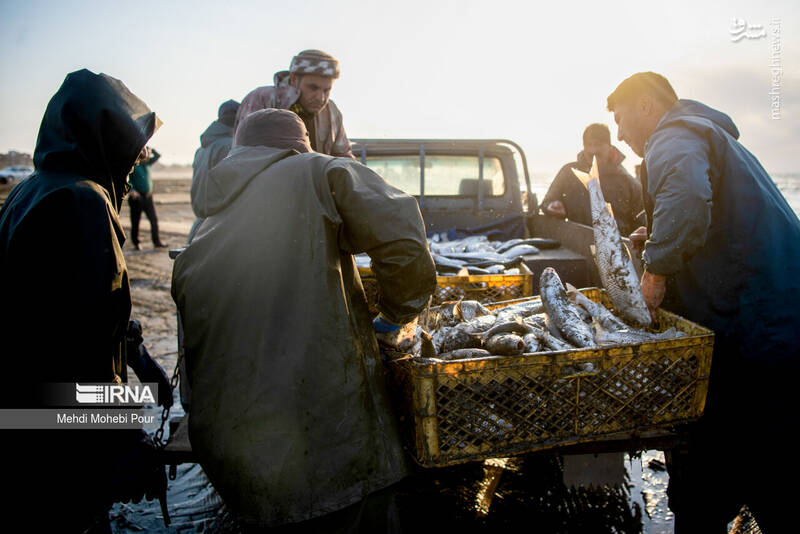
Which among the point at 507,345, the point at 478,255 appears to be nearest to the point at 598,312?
the point at 507,345

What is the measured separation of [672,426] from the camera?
7.11 ft

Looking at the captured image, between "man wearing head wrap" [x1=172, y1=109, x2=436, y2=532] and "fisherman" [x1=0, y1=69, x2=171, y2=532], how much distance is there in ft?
1.09

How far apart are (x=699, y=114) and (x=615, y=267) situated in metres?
0.91

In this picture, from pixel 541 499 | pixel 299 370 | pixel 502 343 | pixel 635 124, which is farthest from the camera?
pixel 541 499

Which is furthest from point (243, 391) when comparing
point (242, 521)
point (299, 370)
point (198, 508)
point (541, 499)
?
point (541, 499)

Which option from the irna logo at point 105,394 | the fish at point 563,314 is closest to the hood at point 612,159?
the fish at point 563,314

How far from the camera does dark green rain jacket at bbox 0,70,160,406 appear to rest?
1.95 metres

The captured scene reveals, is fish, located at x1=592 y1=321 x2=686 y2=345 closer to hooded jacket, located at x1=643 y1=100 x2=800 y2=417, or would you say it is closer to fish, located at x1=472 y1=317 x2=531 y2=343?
hooded jacket, located at x1=643 y1=100 x2=800 y2=417

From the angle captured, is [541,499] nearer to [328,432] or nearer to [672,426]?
[672,426]

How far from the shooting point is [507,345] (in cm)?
204

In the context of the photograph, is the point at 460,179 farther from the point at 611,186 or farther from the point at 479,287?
the point at 479,287

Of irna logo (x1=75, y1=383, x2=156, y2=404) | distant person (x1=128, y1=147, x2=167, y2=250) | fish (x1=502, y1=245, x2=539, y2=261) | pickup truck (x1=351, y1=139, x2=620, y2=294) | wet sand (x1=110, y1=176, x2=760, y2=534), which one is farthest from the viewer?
distant person (x1=128, y1=147, x2=167, y2=250)

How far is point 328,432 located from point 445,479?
221cm

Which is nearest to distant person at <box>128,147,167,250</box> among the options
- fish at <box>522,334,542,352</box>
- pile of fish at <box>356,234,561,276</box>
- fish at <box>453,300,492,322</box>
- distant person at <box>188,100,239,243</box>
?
distant person at <box>188,100,239,243</box>
